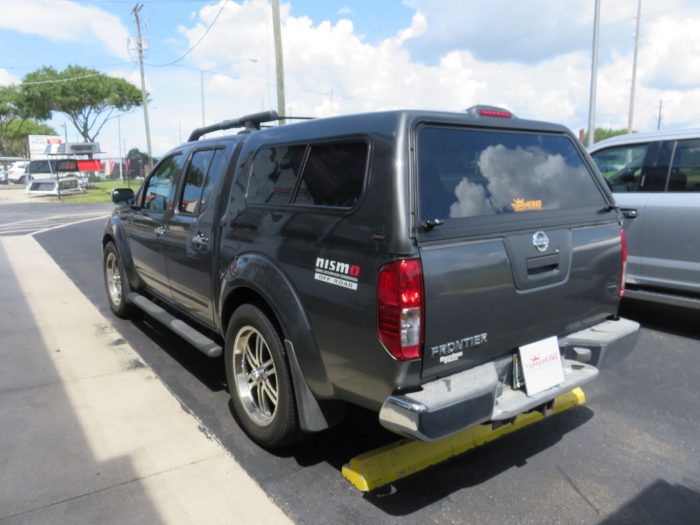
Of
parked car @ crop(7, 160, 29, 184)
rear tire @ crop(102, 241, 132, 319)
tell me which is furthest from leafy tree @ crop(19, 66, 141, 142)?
rear tire @ crop(102, 241, 132, 319)

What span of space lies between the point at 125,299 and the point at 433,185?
432 cm

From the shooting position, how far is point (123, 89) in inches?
1980

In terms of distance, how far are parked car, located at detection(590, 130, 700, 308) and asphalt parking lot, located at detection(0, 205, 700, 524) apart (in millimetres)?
1065

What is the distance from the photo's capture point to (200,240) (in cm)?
395

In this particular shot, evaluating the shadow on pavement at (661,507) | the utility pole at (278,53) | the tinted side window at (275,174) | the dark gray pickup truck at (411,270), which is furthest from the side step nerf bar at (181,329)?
the utility pole at (278,53)

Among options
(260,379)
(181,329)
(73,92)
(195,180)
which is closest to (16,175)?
(73,92)

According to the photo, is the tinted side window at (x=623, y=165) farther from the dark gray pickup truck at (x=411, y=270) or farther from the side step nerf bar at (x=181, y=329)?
the side step nerf bar at (x=181, y=329)

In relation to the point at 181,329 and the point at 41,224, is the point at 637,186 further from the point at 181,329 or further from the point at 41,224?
the point at 41,224

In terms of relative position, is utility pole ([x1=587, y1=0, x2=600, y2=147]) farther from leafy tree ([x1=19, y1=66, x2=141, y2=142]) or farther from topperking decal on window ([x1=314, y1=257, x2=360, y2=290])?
leafy tree ([x1=19, y1=66, x2=141, y2=142])

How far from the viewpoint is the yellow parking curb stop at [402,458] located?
9.55 ft

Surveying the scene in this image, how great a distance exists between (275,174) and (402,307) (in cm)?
138

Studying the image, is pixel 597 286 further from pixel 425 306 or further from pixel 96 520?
pixel 96 520

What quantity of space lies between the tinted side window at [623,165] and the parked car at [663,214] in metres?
0.01

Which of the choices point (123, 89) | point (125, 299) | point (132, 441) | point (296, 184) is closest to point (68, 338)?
point (125, 299)
